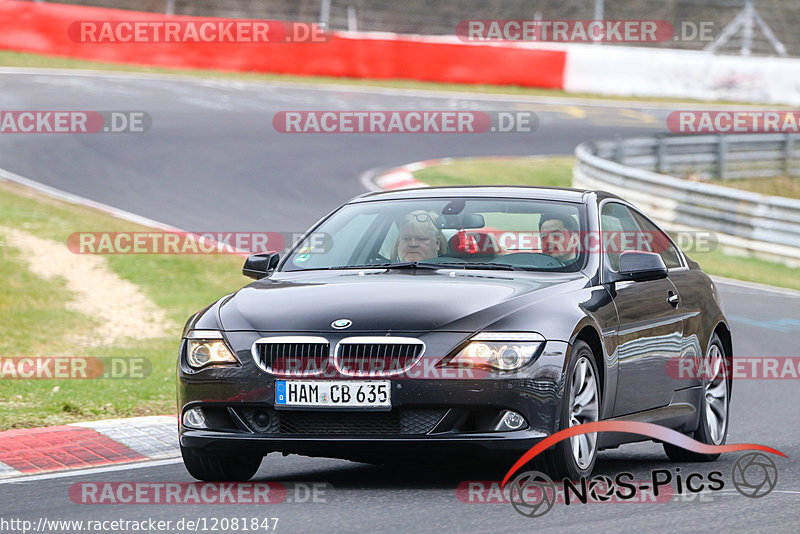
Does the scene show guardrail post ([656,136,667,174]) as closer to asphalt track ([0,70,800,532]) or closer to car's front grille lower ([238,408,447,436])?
asphalt track ([0,70,800,532])

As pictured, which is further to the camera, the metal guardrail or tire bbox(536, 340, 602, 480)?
the metal guardrail

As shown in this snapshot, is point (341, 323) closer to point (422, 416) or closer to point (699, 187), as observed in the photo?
point (422, 416)

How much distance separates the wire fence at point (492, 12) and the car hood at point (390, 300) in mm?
28285

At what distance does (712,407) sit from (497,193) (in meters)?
1.99

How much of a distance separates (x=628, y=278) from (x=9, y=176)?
1539cm

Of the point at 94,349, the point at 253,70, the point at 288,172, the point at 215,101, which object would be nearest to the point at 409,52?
the point at 253,70

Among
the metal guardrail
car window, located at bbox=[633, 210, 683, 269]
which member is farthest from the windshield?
the metal guardrail

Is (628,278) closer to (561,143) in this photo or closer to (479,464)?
(479,464)

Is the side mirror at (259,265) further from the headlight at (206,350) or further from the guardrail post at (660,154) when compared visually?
the guardrail post at (660,154)

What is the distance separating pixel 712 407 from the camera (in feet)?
29.5

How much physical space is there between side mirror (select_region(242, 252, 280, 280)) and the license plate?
1567 millimetres

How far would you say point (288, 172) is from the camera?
77.9 ft

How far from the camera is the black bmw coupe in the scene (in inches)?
263

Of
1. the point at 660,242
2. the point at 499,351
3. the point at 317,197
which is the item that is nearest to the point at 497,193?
the point at 660,242
